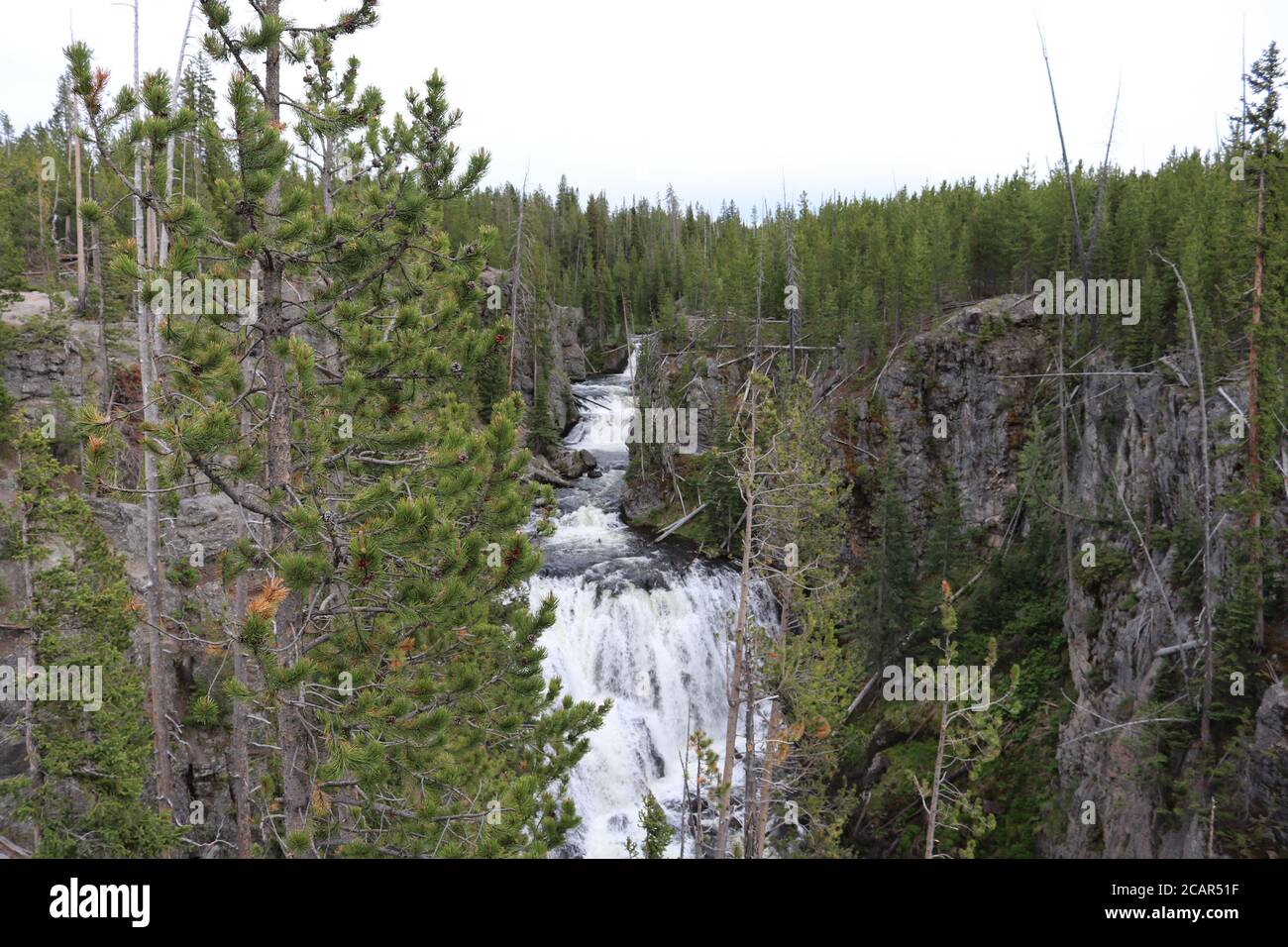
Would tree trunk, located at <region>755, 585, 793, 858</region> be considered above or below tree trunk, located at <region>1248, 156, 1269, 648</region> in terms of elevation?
below

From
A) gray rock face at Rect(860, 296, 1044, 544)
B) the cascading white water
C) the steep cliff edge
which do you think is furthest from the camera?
gray rock face at Rect(860, 296, 1044, 544)

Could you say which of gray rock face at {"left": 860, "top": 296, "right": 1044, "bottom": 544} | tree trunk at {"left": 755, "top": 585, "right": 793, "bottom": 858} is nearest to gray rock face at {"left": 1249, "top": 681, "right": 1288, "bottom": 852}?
tree trunk at {"left": 755, "top": 585, "right": 793, "bottom": 858}

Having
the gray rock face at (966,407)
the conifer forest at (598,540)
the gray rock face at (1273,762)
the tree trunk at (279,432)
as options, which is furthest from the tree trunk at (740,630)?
the gray rock face at (966,407)

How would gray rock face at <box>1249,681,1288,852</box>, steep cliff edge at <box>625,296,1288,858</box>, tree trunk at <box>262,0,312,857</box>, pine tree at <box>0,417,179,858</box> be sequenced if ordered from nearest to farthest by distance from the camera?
1. tree trunk at <box>262,0,312,857</box>
2. gray rock face at <box>1249,681,1288,852</box>
3. pine tree at <box>0,417,179,858</box>
4. steep cliff edge at <box>625,296,1288,858</box>

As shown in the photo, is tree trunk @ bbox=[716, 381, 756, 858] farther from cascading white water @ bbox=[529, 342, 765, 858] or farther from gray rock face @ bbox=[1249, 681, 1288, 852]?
gray rock face @ bbox=[1249, 681, 1288, 852]

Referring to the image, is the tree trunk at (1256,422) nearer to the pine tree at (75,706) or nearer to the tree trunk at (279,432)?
the tree trunk at (279,432)

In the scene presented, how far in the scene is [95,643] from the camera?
12.7 m

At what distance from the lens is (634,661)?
24.9 m

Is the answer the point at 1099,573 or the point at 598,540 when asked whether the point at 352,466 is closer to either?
the point at 1099,573

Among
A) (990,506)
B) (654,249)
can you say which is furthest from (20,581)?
(654,249)

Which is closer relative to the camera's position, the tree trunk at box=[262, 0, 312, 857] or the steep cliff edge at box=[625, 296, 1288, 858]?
the tree trunk at box=[262, 0, 312, 857]

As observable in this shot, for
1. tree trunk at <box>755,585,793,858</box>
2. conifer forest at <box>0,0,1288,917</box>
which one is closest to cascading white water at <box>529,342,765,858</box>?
conifer forest at <box>0,0,1288,917</box>

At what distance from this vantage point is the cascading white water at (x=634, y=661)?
21250mm

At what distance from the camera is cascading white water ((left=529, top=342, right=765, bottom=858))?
69.7 feet
